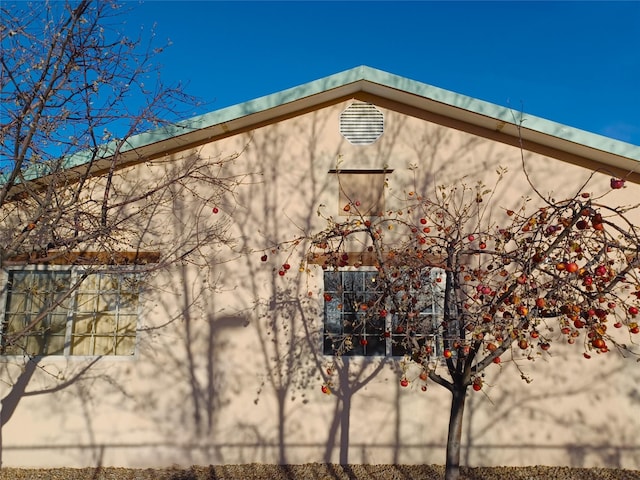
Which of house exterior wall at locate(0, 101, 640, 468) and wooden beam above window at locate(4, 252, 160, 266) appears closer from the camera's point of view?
house exterior wall at locate(0, 101, 640, 468)

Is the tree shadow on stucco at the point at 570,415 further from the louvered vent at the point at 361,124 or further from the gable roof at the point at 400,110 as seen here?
the louvered vent at the point at 361,124

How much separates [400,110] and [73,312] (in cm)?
481

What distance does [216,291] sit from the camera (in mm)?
6215

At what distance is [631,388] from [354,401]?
317 centimetres

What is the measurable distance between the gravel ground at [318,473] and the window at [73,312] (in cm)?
135

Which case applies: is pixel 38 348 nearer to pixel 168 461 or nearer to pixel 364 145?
pixel 168 461

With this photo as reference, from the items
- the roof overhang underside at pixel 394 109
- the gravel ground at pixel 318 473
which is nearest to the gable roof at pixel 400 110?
the roof overhang underside at pixel 394 109

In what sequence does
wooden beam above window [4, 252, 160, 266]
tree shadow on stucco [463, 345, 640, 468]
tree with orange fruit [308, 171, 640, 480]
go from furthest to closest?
wooden beam above window [4, 252, 160, 266] < tree shadow on stucco [463, 345, 640, 468] < tree with orange fruit [308, 171, 640, 480]

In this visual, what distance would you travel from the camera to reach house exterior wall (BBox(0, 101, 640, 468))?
5.85 meters

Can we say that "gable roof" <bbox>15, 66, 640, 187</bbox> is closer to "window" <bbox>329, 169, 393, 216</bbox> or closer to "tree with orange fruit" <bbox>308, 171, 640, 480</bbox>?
"window" <bbox>329, 169, 393, 216</bbox>

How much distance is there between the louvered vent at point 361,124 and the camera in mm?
6445

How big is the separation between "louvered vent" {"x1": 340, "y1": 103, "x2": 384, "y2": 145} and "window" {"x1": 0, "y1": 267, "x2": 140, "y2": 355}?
322cm

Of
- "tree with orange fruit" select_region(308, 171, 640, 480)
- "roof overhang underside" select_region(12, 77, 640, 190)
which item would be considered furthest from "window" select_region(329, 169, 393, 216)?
"tree with orange fruit" select_region(308, 171, 640, 480)

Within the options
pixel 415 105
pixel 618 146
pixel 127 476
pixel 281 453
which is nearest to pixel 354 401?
pixel 281 453
